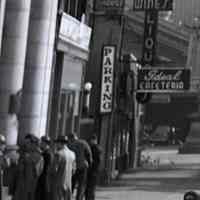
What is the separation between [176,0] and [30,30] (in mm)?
63837

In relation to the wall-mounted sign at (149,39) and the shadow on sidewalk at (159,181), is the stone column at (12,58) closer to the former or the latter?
the shadow on sidewalk at (159,181)

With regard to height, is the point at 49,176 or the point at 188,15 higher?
the point at 188,15

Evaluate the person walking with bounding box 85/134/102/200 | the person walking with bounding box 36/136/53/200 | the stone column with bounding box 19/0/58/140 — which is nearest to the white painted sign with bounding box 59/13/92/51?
the stone column with bounding box 19/0/58/140

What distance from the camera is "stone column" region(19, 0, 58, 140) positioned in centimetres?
1623

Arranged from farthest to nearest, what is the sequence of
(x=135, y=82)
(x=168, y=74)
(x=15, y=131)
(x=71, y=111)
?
(x=135, y=82) < (x=168, y=74) < (x=71, y=111) < (x=15, y=131)

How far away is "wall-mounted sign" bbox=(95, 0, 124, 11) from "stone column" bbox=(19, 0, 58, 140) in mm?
4536

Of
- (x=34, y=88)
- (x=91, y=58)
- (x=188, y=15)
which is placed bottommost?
(x=34, y=88)

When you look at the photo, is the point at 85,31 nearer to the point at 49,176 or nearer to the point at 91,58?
the point at 91,58

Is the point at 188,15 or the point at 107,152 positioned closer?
the point at 107,152

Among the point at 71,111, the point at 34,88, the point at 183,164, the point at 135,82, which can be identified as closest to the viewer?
the point at 34,88

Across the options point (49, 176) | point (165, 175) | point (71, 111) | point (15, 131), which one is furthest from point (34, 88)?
point (165, 175)

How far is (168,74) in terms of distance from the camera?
22.3 m

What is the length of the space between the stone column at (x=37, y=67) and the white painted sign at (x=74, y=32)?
3.98 feet

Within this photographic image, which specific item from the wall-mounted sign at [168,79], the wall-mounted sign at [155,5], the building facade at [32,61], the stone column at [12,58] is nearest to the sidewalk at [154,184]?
the building facade at [32,61]
